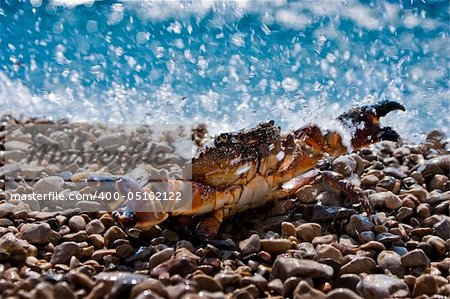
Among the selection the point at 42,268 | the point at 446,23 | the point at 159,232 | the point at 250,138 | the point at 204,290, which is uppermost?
the point at 446,23

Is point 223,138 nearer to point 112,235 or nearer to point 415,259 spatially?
point 112,235

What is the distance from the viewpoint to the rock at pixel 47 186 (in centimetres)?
414

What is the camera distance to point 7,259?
10.2 feet

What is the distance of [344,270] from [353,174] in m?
1.70

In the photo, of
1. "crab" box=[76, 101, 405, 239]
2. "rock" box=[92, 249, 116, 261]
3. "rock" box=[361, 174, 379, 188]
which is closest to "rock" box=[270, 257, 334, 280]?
"crab" box=[76, 101, 405, 239]

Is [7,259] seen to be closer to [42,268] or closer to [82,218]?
[42,268]

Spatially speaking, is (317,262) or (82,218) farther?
(82,218)

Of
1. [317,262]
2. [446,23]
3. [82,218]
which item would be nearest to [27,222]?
[82,218]

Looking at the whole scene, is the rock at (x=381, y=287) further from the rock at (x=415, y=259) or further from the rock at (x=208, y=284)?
the rock at (x=208, y=284)

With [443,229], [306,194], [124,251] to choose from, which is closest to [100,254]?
[124,251]

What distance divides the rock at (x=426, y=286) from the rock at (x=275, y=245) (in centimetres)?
73

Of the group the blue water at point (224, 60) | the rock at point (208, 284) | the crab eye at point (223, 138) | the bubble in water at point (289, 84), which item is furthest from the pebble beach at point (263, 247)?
the bubble in water at point (289, 84)

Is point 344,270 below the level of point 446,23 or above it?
below

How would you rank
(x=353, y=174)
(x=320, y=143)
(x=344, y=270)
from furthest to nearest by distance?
(x=353, y=174)
(x=320, y=143)
(x=344, y=270)
